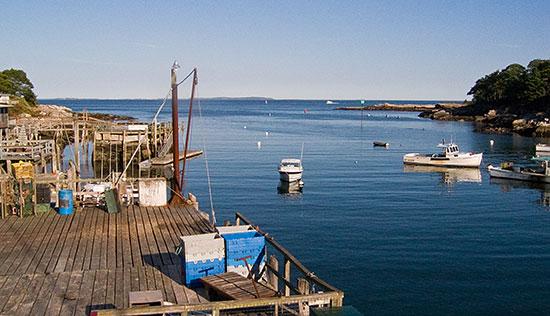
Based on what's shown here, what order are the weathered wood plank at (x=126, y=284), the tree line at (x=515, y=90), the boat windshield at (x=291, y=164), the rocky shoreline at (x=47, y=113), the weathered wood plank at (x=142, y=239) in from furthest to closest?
the tree line at (x=515, y=90) < the rocky shoreline at (x=47, y=113) < the boat windshield at (x=291, y=164) < the weathered wood plank at (x=142, y=239) < the weathered wood plank at (x=126, y=284)

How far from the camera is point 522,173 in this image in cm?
4922

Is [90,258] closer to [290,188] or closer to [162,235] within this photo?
[162,235]

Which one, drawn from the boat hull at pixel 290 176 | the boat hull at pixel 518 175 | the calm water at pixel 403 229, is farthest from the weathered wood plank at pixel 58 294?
the boat hull at pixel 518 175

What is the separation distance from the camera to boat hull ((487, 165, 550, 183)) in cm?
4825

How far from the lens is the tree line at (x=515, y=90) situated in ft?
390

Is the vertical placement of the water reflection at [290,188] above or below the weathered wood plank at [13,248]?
below

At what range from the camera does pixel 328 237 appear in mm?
28359

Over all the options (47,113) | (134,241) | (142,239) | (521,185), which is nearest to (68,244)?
(134,241)

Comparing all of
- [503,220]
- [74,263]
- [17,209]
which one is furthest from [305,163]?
[74,263]

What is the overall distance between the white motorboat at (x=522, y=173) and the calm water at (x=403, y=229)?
4.24 ft

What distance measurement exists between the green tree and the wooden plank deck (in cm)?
10299

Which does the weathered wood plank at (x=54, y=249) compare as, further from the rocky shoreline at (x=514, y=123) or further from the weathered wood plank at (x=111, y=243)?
the rocky shoreline at (x=514, y=123)

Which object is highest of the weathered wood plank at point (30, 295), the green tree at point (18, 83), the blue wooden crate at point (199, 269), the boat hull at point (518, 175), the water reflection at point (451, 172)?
the green tree at point (18, 83)

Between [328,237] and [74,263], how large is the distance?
16.7 m
